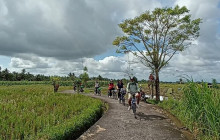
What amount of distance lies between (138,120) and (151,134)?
7.69 feet

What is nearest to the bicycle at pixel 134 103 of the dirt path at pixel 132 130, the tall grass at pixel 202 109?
the dirt path at pixel 132 130

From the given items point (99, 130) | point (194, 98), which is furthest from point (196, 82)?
point (99, 130)

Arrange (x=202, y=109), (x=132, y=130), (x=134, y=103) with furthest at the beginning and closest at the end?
(x=134, y=103), (x=132, y=130), (x=202, y=109)

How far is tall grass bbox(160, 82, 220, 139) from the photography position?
241 inches

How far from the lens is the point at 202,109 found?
7.23 m

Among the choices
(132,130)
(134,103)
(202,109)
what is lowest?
(132,130)

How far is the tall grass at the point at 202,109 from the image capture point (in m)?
6.11

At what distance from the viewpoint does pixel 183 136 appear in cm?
761

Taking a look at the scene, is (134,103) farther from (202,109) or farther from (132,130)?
(202,109)

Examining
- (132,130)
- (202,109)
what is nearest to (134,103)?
(132,130)

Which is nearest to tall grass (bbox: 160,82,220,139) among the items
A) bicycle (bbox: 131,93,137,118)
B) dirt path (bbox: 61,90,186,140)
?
dirt path (bbox: 61,90,186,140)

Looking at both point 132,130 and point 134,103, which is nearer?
point 132,130

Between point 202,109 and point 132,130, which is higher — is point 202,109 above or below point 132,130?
above

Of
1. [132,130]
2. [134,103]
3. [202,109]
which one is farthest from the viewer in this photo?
[134,103]
